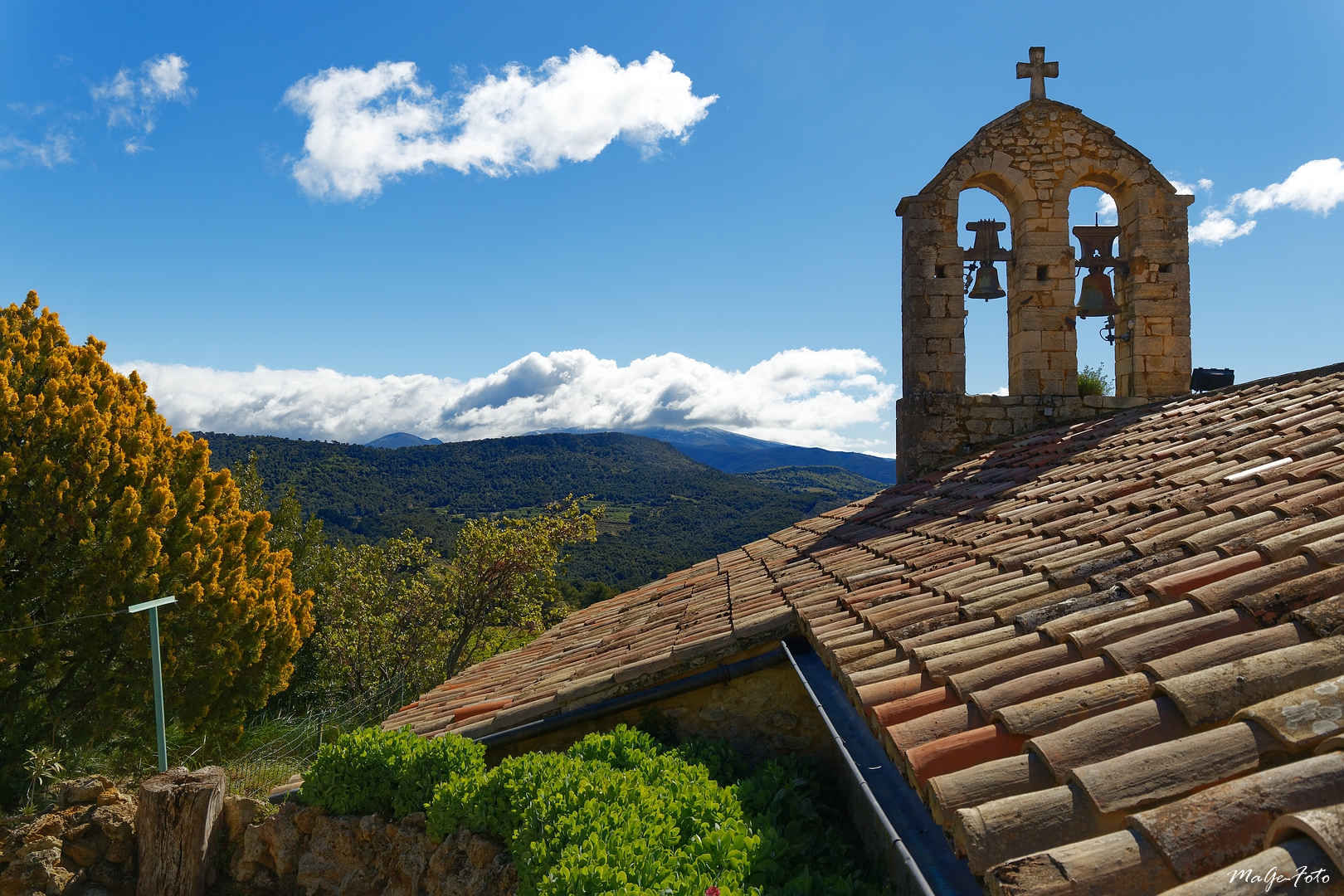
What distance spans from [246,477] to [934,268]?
52.1 feet

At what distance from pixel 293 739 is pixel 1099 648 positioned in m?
11.6

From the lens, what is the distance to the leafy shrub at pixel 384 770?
11.1 ft

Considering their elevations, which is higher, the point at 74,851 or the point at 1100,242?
the point at 1100,242

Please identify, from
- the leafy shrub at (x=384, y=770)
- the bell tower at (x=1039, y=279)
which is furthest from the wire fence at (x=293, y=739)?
the bell tower at (x=1039, y=279)

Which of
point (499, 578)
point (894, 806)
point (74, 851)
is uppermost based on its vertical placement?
point (894, 806)

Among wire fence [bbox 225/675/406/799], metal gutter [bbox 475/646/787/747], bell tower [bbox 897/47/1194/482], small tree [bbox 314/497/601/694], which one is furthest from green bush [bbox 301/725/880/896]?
small tree [bbox 314/497/601/694]

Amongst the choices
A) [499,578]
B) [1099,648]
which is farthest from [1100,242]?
[499,578]

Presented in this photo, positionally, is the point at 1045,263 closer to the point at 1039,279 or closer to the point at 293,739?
the point at 1039,279

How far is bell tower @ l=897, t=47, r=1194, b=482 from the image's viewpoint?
264 inches

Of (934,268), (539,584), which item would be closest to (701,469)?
(539,584)

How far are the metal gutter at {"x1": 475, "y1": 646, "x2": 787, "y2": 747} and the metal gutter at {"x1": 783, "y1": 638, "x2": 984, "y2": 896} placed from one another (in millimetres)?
464

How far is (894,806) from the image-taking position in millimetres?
2062

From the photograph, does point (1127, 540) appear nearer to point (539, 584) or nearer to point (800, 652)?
point (800, 652)

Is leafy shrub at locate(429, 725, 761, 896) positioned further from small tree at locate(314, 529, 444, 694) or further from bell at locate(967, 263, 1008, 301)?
small tree at locate(314, 529, 444, 694)
